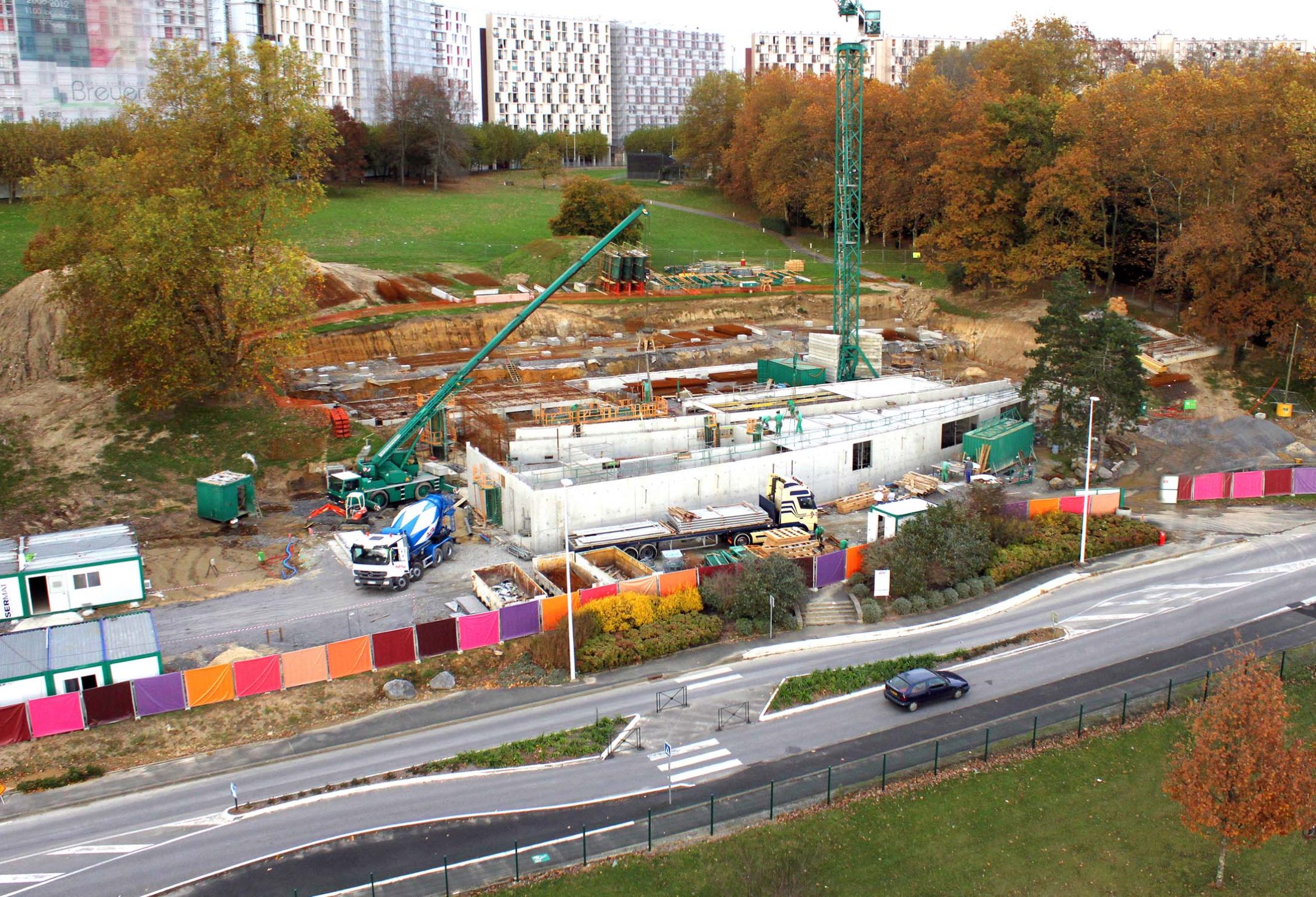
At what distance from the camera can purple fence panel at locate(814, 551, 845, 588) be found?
3425 centimetres

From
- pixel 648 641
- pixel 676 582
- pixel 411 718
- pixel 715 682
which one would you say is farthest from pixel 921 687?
pixel 411 718

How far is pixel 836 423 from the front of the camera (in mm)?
45625

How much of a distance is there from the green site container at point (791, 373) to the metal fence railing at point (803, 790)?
94.6 ft

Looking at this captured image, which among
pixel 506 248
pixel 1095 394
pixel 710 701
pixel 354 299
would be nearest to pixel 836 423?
pixel 1095 394

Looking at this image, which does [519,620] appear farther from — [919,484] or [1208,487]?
[1208,487]

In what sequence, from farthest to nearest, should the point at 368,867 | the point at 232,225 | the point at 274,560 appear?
1. the point at 232,225
2. the point at 274,560
3. the point at 368,867

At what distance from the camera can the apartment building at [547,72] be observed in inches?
6801

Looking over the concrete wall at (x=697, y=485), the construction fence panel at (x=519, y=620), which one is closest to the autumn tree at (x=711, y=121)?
the concrete wall at (x=697, y=485)

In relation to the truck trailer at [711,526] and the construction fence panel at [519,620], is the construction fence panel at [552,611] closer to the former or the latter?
the construction fence panel at [519,620]

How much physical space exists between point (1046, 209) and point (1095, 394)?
26.0 meters

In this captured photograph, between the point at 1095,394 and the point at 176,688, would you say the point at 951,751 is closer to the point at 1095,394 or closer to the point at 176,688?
the point at 176,688

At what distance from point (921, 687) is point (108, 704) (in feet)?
65.0

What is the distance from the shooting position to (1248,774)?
1831 centimetres

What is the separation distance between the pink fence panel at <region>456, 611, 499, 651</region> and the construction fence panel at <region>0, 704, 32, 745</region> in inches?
409
